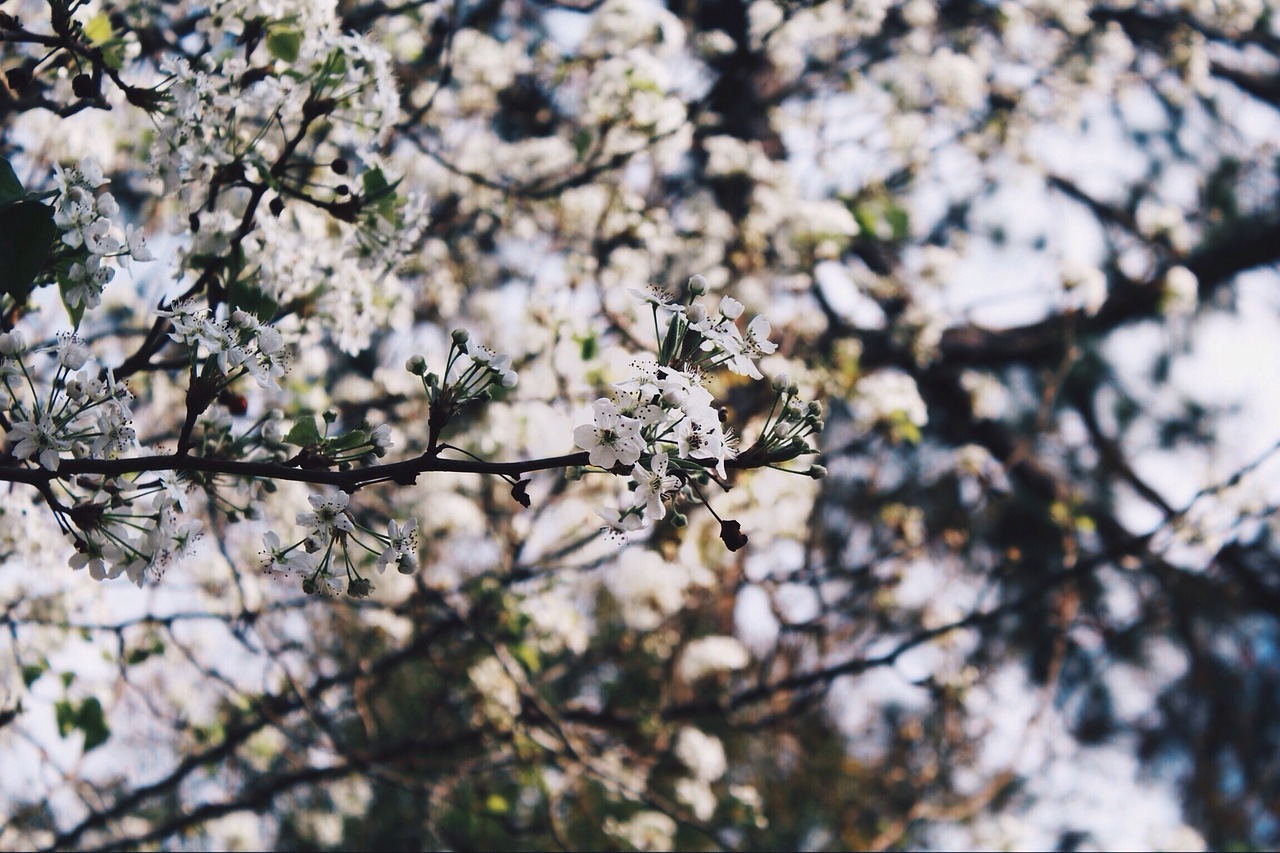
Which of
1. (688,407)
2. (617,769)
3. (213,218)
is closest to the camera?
(688,407)

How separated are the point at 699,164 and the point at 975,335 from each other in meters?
2.01

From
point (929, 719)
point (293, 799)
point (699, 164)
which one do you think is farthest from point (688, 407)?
point (929, 719)

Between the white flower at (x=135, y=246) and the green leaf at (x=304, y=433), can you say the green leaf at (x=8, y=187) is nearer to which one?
the white flower at (x=135, y=246)

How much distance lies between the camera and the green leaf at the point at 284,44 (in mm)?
1730

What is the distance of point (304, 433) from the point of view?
1.29 m

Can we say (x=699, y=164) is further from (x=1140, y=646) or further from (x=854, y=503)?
(x=1140, y=646)

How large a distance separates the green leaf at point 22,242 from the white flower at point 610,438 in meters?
0.69

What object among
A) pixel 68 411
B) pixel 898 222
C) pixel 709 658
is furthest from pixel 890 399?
pixel 68 411

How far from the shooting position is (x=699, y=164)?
6324 mm

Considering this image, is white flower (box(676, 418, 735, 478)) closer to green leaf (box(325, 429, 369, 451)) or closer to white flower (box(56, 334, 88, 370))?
green leaf (box(325, 429, 369, 451))

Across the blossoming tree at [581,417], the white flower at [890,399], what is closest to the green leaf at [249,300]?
the blossoming tree at [581,417]

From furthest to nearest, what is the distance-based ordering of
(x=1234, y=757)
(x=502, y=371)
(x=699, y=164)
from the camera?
(x=1234, y=757) < (x=699, y=164) < (x=502, y=371)

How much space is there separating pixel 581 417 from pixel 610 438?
7.77 ft

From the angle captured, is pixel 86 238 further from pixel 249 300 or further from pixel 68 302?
pixel 249 300
